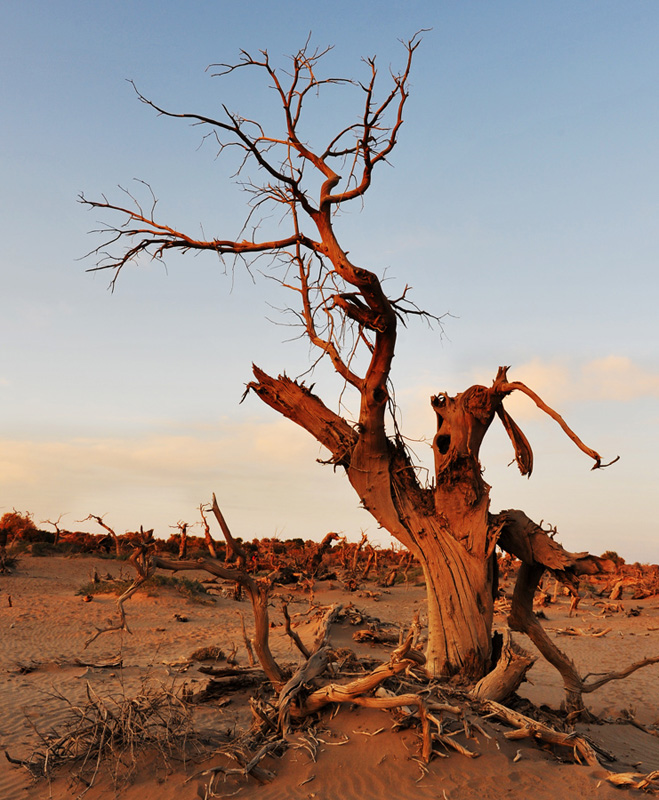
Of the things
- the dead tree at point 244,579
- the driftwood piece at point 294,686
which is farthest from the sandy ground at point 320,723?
the dead tree at point 244,579

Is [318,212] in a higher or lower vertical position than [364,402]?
higher

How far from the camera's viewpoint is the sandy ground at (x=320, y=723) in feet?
16.7

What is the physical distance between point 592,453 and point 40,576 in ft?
73.1

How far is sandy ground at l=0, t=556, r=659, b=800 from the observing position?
5.09 metres

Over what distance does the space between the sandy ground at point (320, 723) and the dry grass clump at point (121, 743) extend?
4.1 inches

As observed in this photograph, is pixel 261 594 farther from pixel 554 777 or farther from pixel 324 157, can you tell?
pixel 324 157

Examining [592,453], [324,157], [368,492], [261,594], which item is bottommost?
[261,594]

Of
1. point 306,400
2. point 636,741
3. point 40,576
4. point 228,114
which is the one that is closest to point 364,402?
point 306,400

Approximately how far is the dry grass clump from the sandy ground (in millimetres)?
104

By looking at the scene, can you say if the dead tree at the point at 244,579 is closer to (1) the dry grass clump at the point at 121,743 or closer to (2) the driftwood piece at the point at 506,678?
(1) the dry grass clump at the point at 121,743

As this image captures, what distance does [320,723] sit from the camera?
5.93 metres

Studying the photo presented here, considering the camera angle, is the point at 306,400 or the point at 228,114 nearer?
the point at 228,114

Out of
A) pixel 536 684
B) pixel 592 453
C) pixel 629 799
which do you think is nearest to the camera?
pixel 629 799

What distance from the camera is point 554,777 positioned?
5.26 metres
